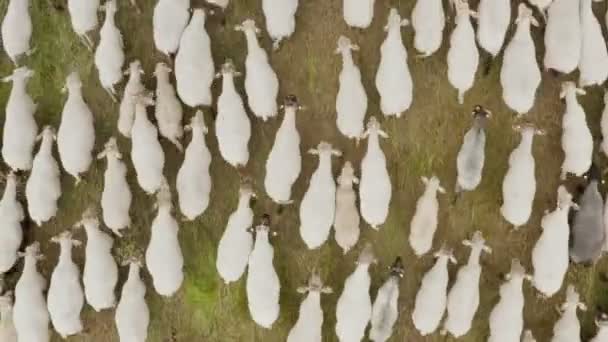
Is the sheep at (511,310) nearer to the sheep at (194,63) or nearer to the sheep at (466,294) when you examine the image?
the sheep at (466,294)

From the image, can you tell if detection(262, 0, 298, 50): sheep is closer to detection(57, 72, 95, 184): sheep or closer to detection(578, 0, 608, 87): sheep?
detection(57, 72, 95, 184): sheep

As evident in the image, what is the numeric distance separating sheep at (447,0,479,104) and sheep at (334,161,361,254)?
32 cm

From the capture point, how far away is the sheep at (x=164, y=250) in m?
1.69

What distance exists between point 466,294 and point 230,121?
68 cm

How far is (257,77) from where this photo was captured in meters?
1.67

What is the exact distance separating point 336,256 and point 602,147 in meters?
0.69

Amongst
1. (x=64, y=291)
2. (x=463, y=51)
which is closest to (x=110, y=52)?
(x=64, y=291)

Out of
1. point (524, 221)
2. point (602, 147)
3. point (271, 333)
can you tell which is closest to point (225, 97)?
point (271, 333)

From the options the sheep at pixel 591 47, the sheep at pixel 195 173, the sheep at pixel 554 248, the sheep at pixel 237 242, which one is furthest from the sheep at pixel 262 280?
the sheep at pixel 591 47

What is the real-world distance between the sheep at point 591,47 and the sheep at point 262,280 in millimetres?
831

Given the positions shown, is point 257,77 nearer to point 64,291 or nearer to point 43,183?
point 43,183

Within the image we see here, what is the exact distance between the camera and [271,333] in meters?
1.77

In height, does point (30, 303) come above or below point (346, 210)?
below

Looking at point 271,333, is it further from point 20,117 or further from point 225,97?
point 20,117
